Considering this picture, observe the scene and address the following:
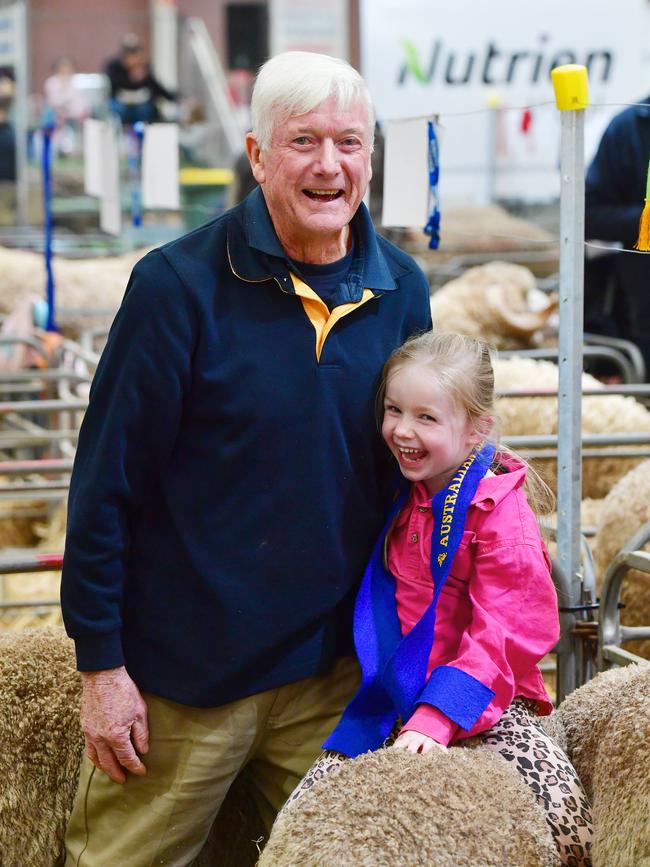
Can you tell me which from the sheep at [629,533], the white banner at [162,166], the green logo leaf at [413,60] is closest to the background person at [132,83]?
the green logo leaf at [413,60]

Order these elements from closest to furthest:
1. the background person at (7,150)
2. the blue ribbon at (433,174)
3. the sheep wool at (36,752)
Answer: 1. the sheep wool at (36,752)
2. the blue ribbon at (433,174)
3. the background person at (7,150)

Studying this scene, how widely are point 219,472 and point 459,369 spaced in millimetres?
439

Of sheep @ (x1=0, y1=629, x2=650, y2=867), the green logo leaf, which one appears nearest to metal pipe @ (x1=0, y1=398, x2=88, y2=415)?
sheep @ (x1=0, y1=629, x2=650, y2=867)

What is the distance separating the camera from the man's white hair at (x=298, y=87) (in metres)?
1.90

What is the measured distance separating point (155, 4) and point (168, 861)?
1795 centimetres

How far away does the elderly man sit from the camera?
6.34 feet

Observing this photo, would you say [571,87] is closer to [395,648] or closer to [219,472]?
[219,472]

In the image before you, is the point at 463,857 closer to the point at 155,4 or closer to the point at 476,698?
the point at 476,698

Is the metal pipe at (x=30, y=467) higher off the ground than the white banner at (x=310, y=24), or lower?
lower

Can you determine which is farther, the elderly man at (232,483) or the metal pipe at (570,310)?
the metal pipe at (570,310)

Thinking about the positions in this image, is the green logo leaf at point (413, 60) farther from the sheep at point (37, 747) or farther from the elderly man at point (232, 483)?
the sheep at point (37, 747)

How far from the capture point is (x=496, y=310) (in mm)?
5879

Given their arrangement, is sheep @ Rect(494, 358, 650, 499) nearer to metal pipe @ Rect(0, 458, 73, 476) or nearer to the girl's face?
metal pipe @ Rect(0, 458, 73, 476)

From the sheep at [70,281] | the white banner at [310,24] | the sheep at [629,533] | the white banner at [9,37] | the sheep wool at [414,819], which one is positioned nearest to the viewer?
the sheep wool at [414,819]
